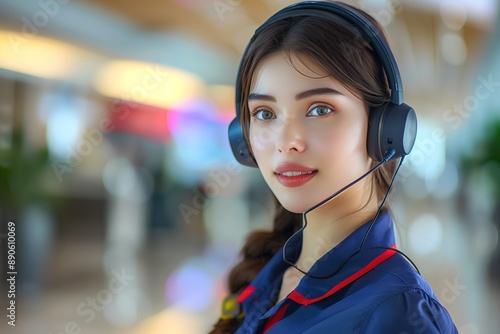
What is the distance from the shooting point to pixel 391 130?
3.68 ft

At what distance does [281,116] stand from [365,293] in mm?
396

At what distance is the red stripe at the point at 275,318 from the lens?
46.5 inches

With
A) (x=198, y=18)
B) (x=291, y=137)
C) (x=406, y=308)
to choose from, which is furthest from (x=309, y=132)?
(x=198, y=18)

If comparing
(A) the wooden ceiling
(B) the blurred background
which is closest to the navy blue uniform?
(B) the blurred background

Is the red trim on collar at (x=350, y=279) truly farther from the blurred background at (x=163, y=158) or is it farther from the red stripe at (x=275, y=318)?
the blurred background at (x=163, y=158)

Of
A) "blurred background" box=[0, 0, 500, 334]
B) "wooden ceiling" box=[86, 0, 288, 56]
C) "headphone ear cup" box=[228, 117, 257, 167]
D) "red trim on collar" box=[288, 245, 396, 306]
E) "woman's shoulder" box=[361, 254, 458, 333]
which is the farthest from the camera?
"wooden ceiling" box=[86, 0, 288, 56]

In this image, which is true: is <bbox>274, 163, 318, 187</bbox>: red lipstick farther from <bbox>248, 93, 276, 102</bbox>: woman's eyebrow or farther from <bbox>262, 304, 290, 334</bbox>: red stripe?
<bbox>262, 304, 290, 334</bbox>: red stripe

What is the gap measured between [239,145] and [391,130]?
38 cm

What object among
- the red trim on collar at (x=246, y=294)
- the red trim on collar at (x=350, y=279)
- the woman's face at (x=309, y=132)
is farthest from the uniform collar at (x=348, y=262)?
the red trim on collar at (x=246, y=294)

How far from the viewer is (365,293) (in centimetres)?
104

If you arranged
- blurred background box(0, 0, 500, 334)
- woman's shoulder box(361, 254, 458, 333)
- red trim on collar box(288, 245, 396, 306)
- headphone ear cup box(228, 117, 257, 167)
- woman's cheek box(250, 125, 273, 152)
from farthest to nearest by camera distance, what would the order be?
blurred background box(0, 0, 500, 334) < headphone ear cup box(228, 117, 257, 167) < woman's cheek box(250, 125, 273, 152) < red trim on collar box(288, 245, 396, 306) < woman's shoulder box(361, 254, 458, 333)

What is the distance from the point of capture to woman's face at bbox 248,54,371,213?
113 centimetres

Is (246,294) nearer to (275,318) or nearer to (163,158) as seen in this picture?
(275,318)

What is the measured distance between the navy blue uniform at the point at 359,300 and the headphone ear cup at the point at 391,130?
0.17 metres
